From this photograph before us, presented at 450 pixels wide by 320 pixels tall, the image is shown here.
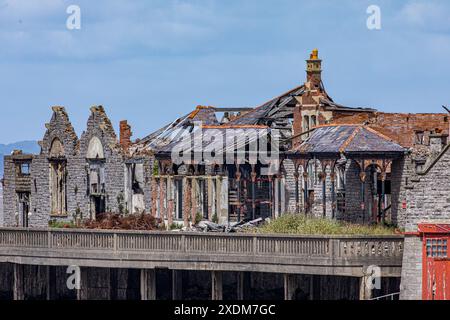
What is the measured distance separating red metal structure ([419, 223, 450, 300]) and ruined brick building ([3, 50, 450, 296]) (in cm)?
42

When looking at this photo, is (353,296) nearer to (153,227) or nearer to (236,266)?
(236,266)

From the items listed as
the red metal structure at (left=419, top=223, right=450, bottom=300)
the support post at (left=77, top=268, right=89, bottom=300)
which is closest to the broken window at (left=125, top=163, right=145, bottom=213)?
the support post at (left=77, top=268, right=89, bottom=300)

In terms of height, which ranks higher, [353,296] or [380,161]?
[380,161]

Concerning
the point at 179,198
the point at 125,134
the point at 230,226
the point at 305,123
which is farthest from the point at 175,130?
the point at 230,226

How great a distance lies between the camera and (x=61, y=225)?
8994 centimetres

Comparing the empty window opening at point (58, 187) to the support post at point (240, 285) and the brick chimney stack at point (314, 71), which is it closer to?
the brick chimney stack at point (314, 71)

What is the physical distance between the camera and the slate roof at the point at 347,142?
252 ft

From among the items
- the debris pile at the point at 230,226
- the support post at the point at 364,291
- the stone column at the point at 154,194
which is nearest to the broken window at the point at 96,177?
the stone column at the point at 154,194

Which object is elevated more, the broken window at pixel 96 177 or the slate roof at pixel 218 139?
the slate roof at pixel 218 139

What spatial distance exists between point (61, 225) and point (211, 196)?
7.14 meters

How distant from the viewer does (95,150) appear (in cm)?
9275

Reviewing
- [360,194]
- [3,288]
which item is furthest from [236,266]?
[3,288]

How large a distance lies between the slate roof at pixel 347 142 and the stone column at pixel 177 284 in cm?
652

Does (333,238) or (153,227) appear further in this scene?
(153,227)
